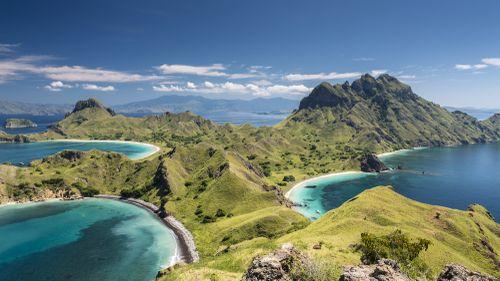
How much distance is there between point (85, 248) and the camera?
15825 cm

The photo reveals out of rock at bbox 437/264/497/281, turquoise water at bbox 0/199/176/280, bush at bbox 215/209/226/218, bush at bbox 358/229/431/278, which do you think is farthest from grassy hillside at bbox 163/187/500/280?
bush at bbox 215/209/226/218

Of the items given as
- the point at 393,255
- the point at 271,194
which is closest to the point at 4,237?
the point at 271,194

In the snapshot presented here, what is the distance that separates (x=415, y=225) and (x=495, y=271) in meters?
25.7

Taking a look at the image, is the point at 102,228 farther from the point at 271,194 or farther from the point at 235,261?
the point at 235,261

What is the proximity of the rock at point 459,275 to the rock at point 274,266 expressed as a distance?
22773mm

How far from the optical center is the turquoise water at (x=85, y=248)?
439 feet

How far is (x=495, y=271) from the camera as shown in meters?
108

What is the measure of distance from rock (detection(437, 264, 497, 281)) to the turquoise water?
103071 millimetres

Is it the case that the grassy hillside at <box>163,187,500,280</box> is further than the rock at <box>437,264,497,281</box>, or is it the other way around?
the grassy hillside at <box>163,187,500,280</box>

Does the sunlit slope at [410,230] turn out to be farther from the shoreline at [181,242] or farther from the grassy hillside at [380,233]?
the shoreline at [181,242]

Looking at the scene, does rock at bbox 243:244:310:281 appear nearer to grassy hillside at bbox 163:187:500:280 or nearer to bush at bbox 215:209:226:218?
grassy hillside at bbox 163:187:500:280

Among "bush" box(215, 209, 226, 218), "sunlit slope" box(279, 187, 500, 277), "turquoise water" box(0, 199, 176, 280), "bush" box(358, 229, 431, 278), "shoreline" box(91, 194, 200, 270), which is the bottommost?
"turquoise water" box(0, 199, 176, 280)

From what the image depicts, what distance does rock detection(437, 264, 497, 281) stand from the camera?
54344 millimetres

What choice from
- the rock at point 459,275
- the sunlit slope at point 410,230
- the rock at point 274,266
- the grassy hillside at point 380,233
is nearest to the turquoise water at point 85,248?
the grassy hillside at point 380,233
